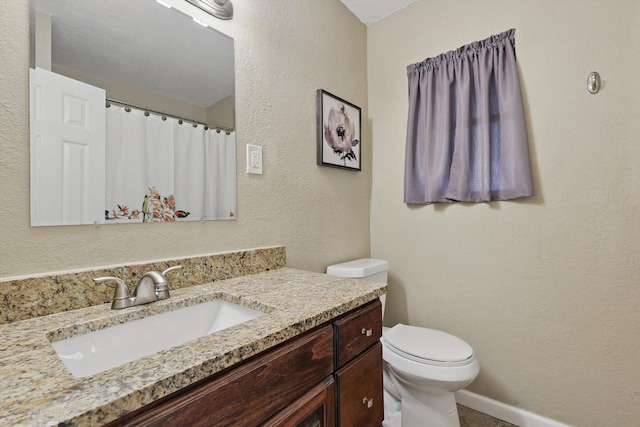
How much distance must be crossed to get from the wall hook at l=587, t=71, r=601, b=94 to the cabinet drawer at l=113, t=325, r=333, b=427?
1649mm

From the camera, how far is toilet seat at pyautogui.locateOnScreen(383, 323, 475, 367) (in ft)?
4.36

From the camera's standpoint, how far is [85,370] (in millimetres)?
680

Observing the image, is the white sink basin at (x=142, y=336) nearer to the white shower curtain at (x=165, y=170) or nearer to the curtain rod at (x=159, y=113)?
the white shower curtain at (x=165, y=170)

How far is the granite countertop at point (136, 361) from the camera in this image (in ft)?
1.35

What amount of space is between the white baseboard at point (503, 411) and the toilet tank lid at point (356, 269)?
2.93ft

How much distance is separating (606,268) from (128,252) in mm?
2016

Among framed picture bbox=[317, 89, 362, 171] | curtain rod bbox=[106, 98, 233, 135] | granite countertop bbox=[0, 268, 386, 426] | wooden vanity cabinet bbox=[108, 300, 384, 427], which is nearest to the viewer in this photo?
granite countertop bbox=[0, 268, 386, 426]

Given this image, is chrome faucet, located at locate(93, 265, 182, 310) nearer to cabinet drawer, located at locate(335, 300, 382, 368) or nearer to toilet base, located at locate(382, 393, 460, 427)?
cabinet drawer, located at locate(335, 300, 382, 368)

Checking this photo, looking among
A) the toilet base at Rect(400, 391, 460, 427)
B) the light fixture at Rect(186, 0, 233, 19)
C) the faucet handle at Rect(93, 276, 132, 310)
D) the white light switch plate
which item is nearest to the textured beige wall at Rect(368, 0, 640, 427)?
the toilet base at Rect(400, 391, 460, 427)

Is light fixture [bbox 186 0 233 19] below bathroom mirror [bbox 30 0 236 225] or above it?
above

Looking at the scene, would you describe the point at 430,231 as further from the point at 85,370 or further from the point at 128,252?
the point at 85,370

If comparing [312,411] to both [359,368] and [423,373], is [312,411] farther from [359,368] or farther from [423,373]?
[423,373]

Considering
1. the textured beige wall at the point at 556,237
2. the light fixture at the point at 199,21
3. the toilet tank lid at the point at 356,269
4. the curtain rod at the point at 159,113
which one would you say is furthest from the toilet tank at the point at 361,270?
the light fixture at the point at 199,21

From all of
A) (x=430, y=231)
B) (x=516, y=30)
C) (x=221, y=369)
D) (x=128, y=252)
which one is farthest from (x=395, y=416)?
(x=516, y=30)
